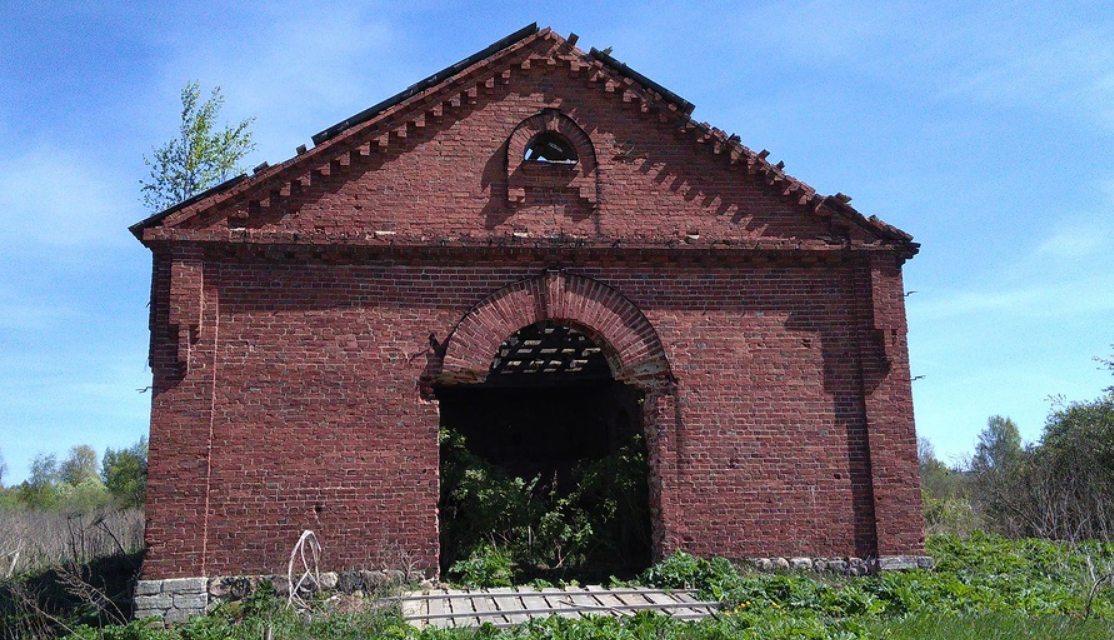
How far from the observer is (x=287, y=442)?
11.0m

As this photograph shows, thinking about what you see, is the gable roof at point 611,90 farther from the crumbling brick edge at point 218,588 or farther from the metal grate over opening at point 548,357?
the crumbling brick edge at point 218,588

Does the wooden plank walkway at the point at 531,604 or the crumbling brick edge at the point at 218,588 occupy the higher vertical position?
the crumbling brick edge at the point at 218,588

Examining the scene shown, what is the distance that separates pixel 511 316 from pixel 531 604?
12.7 feet

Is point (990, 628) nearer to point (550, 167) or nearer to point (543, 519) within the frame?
point (543, 519)

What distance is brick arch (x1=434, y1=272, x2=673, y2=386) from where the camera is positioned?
11.7 meters

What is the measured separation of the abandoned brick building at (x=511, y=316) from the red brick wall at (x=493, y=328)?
3 centimetres

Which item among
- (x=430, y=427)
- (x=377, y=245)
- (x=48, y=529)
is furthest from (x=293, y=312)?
(x=48, y=529)

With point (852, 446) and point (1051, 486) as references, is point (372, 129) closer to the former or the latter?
point (852, 446)

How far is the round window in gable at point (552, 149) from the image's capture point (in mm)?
12500

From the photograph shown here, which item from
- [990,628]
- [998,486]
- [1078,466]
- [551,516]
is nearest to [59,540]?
[551,516]

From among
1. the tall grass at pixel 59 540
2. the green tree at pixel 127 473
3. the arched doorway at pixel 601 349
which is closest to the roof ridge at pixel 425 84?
the arched doorway at pixel 601 349

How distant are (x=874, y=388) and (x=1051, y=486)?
10858 mm

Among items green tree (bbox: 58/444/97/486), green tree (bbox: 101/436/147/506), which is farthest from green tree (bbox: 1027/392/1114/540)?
green tree (bbox: 58/444/97/486)

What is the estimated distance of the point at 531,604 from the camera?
9945 millimetres
